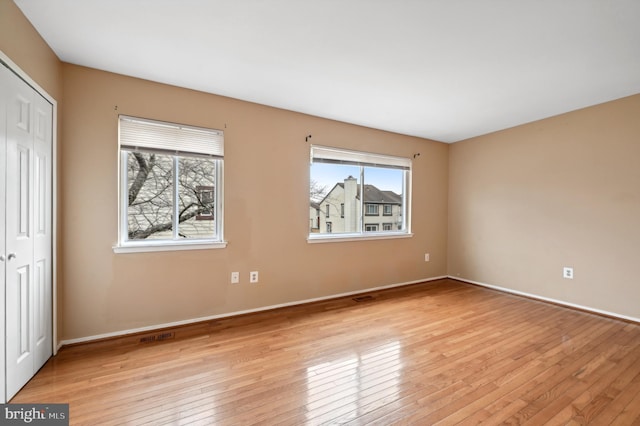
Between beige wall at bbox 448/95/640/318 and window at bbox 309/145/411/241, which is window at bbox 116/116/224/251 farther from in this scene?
beige wall at bbox 448/95/640/318

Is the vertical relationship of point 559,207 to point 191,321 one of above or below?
above

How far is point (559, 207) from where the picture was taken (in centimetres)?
366

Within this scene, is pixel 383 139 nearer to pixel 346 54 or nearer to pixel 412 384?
pixel 346 54

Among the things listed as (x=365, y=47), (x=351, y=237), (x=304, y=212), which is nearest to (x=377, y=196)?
(x=351, y=237)

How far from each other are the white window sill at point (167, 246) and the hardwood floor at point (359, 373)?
0.80m

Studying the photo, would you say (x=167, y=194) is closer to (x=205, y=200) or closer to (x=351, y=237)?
(x=205, y=200)

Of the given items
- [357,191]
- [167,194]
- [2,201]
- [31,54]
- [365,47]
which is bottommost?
[2,201]

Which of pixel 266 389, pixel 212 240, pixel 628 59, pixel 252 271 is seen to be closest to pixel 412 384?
pixel 266 389

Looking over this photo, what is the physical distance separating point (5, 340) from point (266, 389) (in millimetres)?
1574

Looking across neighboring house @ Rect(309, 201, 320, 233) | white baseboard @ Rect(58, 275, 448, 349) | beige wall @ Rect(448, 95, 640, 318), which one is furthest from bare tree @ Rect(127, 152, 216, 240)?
beige wall @ Rect(448, 95, 640, 318)

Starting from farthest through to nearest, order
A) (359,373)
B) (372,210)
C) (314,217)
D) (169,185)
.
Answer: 1. (372,210)
2. (314,217)
3. (169,185)
4. (359,373)

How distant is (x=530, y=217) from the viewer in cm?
394

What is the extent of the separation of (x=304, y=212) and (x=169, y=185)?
5.04 ft

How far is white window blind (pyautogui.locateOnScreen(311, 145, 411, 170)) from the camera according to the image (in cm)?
371
